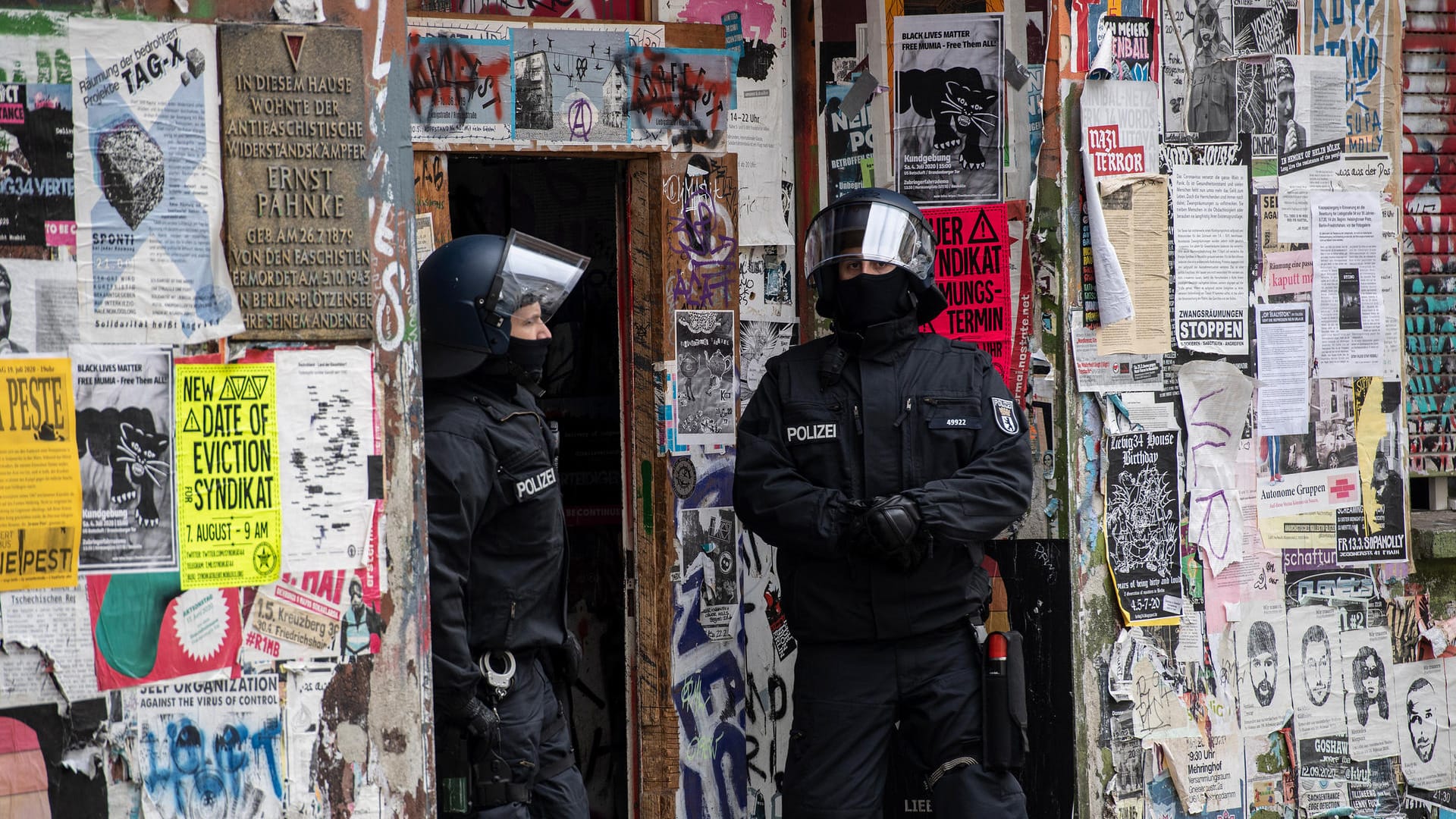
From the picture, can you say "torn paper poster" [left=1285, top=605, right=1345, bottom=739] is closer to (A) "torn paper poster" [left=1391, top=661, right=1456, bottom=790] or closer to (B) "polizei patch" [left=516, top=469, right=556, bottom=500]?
(A) "torn paper poster" [left=1391, top=661, right=1456, bottom=790]

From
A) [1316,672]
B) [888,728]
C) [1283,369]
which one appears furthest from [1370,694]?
[888,728]

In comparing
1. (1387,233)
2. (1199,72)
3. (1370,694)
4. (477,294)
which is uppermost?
(1199,72)

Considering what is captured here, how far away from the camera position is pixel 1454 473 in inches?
224

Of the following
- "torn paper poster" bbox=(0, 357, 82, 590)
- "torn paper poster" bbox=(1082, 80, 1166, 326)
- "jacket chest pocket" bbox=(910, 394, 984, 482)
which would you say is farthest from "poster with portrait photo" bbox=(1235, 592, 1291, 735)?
"torn paper poster" bbox=(0, 357, 82, 590)

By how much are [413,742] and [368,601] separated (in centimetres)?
33

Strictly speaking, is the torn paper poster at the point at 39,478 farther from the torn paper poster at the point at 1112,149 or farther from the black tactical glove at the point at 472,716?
the torn paper poster at the point at 1112,149

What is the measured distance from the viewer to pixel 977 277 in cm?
501

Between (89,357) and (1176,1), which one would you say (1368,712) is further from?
(89,357)

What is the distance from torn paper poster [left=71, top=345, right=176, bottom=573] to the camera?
281cm

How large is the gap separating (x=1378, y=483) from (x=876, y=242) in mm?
2497

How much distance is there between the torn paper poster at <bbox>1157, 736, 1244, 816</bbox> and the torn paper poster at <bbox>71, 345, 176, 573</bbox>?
363 centimetres

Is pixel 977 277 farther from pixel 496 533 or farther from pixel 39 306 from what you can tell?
pixel 39 306

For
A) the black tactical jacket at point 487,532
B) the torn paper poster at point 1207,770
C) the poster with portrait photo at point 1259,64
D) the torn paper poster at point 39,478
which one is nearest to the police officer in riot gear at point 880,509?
the black tactical jacket at point 487,532

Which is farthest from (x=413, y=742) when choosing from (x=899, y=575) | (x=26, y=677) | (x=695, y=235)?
(x=695, y=235)
